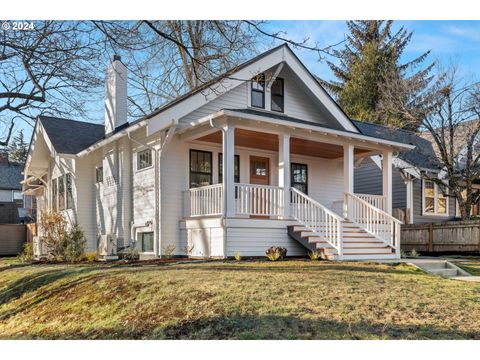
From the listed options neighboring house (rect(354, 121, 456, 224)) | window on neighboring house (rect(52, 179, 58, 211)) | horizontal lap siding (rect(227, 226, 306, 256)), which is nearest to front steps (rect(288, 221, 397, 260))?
horizontal lap siding (rect(227, 226, 306, 256))

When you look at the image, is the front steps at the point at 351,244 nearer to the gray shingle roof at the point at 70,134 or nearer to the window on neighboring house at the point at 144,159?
the window on neighboring house at the point at 144,159

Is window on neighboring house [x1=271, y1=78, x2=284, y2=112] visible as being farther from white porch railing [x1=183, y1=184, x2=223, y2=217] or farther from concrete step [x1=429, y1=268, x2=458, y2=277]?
concrete step [x1=429, y1=268, x2=458, y2=277]

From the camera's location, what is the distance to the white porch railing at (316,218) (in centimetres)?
Result: 1032

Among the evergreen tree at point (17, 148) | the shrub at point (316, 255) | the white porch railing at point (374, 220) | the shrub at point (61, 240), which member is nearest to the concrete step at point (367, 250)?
the white porch railing at point (374, 220)

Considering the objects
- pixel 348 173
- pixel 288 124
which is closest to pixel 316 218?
pixel 348 173

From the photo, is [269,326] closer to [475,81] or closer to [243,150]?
[243,150]

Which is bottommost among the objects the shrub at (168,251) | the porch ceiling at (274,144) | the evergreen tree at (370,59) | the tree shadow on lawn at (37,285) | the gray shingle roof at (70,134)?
the tree shadow on lawn at (37,285)

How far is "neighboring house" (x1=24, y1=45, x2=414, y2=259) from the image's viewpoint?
1048 centimetres

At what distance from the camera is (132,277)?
736 centimetres

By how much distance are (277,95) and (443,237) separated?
654 cm

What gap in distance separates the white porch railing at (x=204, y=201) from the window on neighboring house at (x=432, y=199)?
11.0 m

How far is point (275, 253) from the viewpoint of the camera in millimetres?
9812
